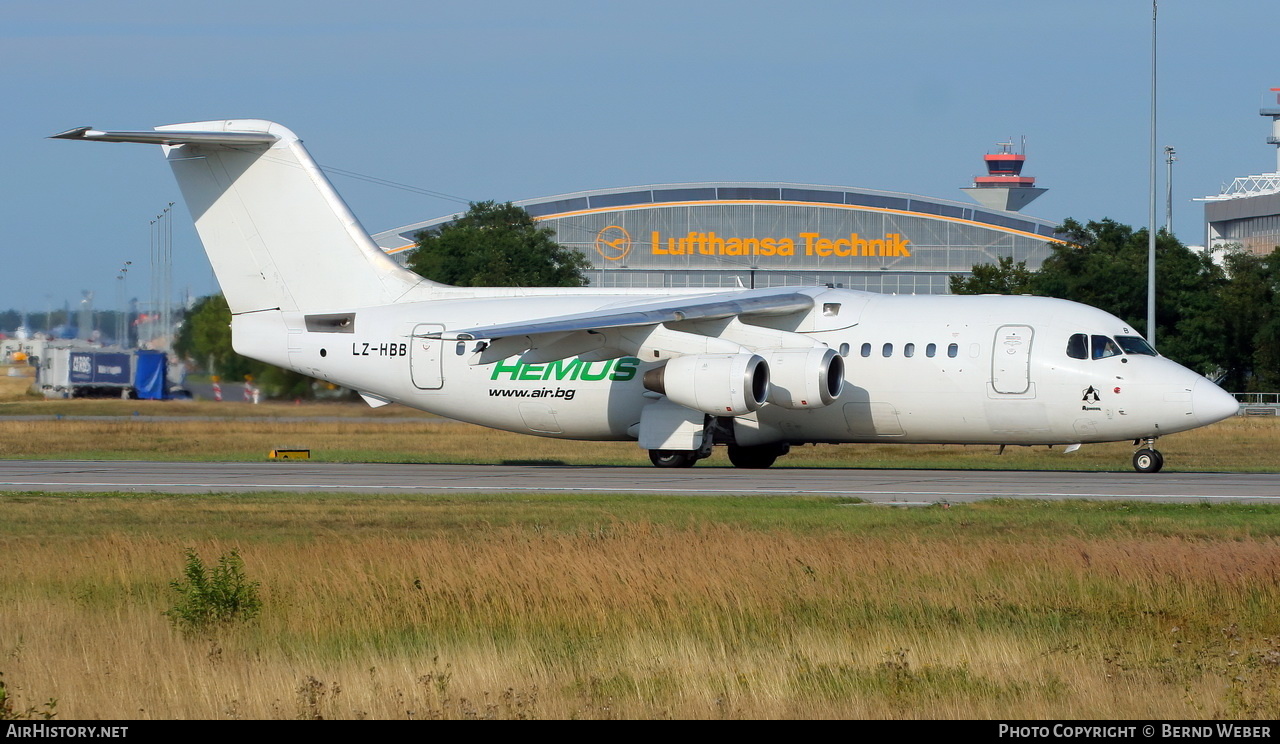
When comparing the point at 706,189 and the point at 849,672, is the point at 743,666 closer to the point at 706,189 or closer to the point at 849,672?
the point at 849,672

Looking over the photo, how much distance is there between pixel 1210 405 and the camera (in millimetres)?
24062

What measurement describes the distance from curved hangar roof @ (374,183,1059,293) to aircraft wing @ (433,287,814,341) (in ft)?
211

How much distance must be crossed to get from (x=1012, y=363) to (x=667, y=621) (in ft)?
49.6

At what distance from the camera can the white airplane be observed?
2503 centimetres

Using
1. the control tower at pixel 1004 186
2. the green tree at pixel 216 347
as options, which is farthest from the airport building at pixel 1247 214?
the green tree at pixel 216 347

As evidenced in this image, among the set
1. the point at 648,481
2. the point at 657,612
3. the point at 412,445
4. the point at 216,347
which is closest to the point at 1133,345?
the point at 648,481

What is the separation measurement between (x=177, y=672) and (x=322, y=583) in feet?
9.51

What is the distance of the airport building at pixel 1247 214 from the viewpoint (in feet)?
335

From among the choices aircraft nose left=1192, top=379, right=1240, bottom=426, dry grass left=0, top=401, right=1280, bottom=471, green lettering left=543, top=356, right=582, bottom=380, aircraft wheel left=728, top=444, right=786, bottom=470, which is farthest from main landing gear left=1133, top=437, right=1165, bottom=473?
green lettering left=543, top=356, right=582, bottom=380

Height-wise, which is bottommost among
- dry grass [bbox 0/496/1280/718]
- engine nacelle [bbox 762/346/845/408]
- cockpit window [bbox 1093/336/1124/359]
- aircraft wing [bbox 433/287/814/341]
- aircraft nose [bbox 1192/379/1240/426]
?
dry grass [bbox 0/496/1280/718]

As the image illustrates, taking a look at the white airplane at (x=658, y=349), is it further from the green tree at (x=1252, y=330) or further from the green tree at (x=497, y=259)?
the green tree at (x=1252, y=330)

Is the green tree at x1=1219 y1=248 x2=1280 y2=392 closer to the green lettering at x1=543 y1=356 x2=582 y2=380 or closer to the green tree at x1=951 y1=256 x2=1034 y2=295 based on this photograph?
the green tree at x1=951 y1=256 x2=1034 y2=295

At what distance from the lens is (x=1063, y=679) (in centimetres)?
937

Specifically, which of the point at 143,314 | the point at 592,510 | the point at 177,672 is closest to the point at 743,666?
the point at 177,672
